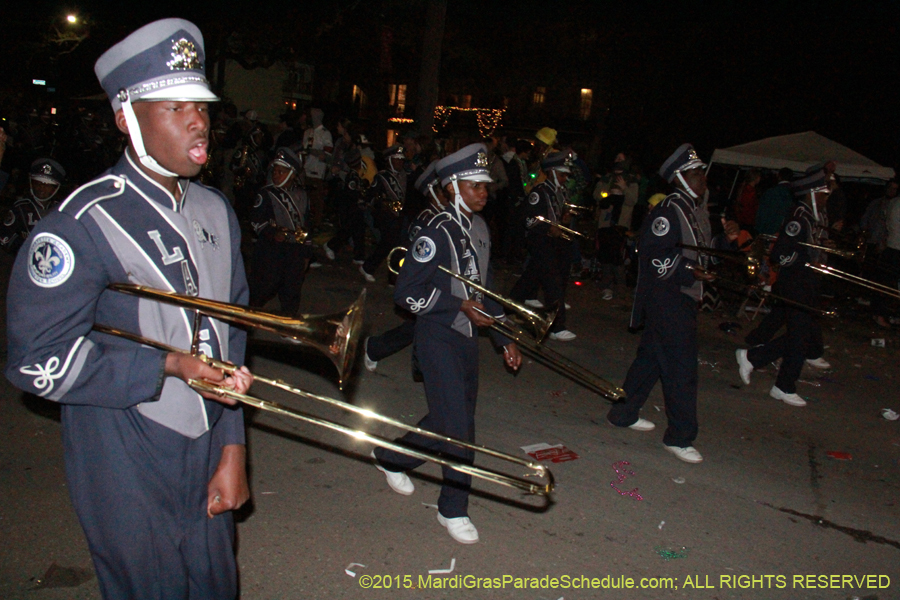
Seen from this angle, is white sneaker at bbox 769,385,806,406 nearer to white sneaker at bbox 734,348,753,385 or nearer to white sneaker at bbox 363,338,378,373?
white sneaker at bbox 734,348,753,385

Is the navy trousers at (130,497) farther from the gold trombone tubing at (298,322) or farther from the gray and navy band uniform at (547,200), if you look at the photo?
the gray and navy band uniform at (547,200)

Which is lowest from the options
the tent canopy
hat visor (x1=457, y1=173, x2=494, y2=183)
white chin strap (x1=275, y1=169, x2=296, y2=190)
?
white chin strap (x1=275, y1=169, x2=296, y2=190)

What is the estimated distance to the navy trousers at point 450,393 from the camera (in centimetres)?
378

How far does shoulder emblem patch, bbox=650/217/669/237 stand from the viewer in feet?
17.0

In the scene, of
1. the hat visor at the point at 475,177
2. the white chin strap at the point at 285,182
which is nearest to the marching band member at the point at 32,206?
the white chin strap at the point at 285,182

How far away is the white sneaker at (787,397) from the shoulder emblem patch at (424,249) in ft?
15.1

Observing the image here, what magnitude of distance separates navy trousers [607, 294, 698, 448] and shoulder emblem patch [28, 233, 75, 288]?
4.18 metres

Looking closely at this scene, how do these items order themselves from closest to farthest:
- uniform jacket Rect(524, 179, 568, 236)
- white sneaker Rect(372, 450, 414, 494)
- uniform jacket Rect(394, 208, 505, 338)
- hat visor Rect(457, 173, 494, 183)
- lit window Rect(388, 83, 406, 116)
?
uniform jacket Rect(394, 208, 505, 338) < hat visor Rect(457, 173, 494, 183) < white sneaker Rect(372, 450, 414, 494) < uniform jacket Rect(524, 179, 568, 236) < lit window Rect(388, 83, 406, 116)

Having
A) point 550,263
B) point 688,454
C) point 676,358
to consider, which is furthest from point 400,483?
point 550,263

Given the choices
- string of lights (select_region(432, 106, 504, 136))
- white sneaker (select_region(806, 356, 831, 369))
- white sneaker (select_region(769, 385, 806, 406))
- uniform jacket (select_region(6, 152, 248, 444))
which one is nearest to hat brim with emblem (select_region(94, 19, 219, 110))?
uniform jacket (select_region(6, 152, 248, 444))

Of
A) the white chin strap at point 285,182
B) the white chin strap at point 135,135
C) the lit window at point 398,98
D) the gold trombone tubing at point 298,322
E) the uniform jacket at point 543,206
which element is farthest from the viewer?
the lit window at point 398,98

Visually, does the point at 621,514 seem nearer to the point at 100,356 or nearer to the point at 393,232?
the point at 100,356

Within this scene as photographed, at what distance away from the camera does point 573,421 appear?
19.5ft

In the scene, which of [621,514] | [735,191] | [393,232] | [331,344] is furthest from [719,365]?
[735,191]
